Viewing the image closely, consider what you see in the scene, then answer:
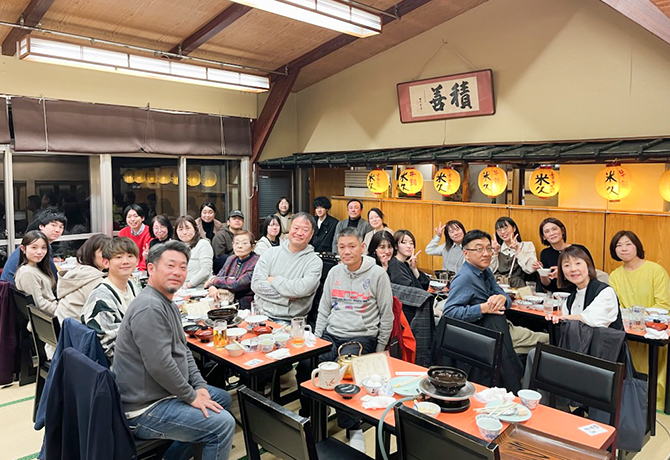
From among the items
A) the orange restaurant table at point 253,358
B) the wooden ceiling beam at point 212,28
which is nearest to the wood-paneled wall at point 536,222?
the wooden ceiling beam at point 212,28

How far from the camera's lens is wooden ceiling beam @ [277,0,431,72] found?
709 centimetres

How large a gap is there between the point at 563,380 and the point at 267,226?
5.17 m

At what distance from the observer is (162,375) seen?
2838 mm

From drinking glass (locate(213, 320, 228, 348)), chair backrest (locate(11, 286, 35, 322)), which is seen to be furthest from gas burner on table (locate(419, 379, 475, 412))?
chair backrest (locate(11, 286, 35, 322))

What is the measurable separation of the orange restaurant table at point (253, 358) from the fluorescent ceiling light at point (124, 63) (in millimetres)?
4029

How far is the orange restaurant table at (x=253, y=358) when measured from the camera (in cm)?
336

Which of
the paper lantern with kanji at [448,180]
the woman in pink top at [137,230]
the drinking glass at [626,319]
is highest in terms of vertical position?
the paper lantern with kanji at [448,180]

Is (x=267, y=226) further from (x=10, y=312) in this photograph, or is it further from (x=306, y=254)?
(x=10, y=312)

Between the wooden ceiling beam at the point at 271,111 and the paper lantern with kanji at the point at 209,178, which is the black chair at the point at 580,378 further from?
the paper lantern with kanji at the point at 209,178

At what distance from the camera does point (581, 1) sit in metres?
6.52

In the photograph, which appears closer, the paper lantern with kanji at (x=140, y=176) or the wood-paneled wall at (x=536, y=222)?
the wood-paneled wall at (x=536, y=222)

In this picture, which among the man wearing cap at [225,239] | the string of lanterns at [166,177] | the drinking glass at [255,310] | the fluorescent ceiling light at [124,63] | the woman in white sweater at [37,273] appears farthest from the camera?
the string of lanterns at [166,177]

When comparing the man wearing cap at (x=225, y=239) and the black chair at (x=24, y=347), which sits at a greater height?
the man wearing cap at (x=225, y=239)

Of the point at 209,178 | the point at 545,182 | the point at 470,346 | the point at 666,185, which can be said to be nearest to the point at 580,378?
the point at 470,346
